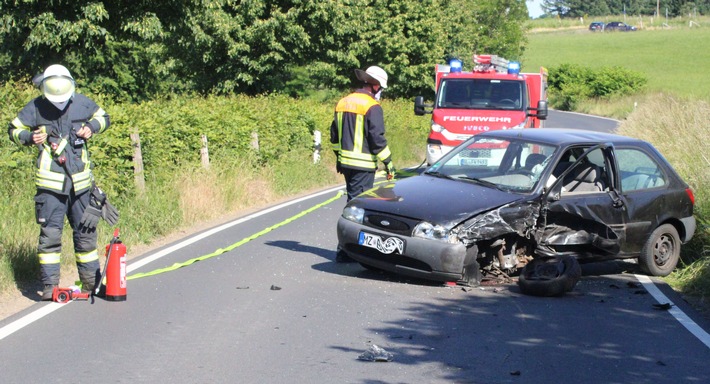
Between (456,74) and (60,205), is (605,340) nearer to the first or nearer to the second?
(60,205)

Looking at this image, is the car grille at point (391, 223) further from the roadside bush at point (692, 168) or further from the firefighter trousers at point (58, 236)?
the roadside bush at point (692, 168)

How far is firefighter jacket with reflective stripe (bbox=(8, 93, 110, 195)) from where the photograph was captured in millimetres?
7957

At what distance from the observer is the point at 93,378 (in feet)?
19.4

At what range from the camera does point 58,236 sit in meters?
8.12

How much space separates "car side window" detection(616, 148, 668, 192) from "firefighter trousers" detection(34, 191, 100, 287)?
18.1 feet

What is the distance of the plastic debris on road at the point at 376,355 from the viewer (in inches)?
255

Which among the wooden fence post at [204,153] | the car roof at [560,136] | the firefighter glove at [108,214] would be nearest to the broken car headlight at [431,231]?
the car roof at [560,136]

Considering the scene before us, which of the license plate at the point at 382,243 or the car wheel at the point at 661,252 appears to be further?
the car wheel at the point at 661,252

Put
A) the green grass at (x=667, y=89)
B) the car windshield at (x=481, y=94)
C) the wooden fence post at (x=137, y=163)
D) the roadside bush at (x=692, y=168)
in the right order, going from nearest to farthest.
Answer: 1. the roadside bush at (x=692, y=168)
2. the green grass at (x=667, y=89)
3. the wooden fence post at (x=137, y=163)
4. the car windshield at (x=481, y=94)

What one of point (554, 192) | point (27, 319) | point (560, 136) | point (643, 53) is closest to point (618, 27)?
point (643, 53)

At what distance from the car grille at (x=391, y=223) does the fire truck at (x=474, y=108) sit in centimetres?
923

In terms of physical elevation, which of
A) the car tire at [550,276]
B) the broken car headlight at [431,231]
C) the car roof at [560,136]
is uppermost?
the car roof at [560,136]

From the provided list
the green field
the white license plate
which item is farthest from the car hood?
the green field

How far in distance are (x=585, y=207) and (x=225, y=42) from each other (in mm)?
23223
